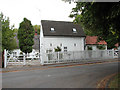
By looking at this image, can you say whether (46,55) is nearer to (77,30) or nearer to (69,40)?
(69,40)

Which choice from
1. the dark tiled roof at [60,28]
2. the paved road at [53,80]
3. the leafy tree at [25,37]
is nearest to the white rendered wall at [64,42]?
the dark tiled roof at [60,28]

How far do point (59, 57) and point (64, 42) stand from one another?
7.09 meters

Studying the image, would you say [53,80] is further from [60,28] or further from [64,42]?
[60,28]

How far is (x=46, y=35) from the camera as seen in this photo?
23.1 m

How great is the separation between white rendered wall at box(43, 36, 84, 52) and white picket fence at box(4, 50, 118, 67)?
4858mm

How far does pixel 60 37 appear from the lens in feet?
79.2

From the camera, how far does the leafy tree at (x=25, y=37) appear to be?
26953 mm

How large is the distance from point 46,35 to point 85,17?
48.9 ft

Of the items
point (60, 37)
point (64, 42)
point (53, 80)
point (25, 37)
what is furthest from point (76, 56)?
point (25, 37)

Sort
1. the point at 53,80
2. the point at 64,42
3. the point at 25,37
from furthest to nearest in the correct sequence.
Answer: the point at 25,37, the point at 64,42, the point at 53,80

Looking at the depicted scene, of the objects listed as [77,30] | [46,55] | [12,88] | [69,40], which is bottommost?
[12,88]

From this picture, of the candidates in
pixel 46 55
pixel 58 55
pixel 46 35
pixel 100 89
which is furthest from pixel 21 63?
pixel 100 89

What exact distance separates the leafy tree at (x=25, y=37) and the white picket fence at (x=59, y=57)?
823 cm

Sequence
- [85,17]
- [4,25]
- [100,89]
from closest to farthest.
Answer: [100,89]
[85,17]
[4,25]
